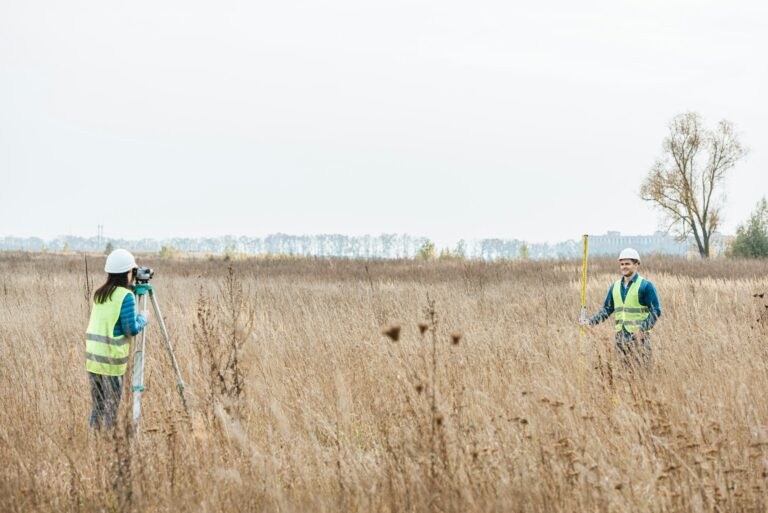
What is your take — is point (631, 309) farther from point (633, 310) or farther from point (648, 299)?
point (648, 299)

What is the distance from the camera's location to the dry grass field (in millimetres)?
3408

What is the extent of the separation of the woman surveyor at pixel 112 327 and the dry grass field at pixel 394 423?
399mm

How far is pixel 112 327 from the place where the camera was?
4.81 metres

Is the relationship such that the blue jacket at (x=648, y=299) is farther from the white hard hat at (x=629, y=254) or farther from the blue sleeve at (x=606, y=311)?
the white hard hat at (x=629, y=254)

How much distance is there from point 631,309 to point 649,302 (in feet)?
0.64

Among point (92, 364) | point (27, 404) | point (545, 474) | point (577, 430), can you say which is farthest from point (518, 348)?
point (27, 404)

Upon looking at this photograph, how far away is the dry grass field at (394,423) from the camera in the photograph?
3.41 m

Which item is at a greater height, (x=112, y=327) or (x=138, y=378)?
(x=112, y=327)

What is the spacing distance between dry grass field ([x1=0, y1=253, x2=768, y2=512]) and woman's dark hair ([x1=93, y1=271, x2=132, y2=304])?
0.58 meters

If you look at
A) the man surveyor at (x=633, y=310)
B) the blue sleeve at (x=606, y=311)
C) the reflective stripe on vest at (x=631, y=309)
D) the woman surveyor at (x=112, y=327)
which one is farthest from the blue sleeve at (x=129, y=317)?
the reflective stripe on vest at (x=631, y=309)

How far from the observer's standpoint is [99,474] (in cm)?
363

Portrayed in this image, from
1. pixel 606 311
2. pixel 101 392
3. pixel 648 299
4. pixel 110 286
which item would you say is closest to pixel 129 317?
pixel 110 286

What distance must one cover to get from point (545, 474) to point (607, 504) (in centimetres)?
33

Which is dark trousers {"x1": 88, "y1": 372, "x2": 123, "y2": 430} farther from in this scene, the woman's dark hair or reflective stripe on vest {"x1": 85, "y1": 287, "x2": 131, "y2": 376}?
the woman's dark hair
